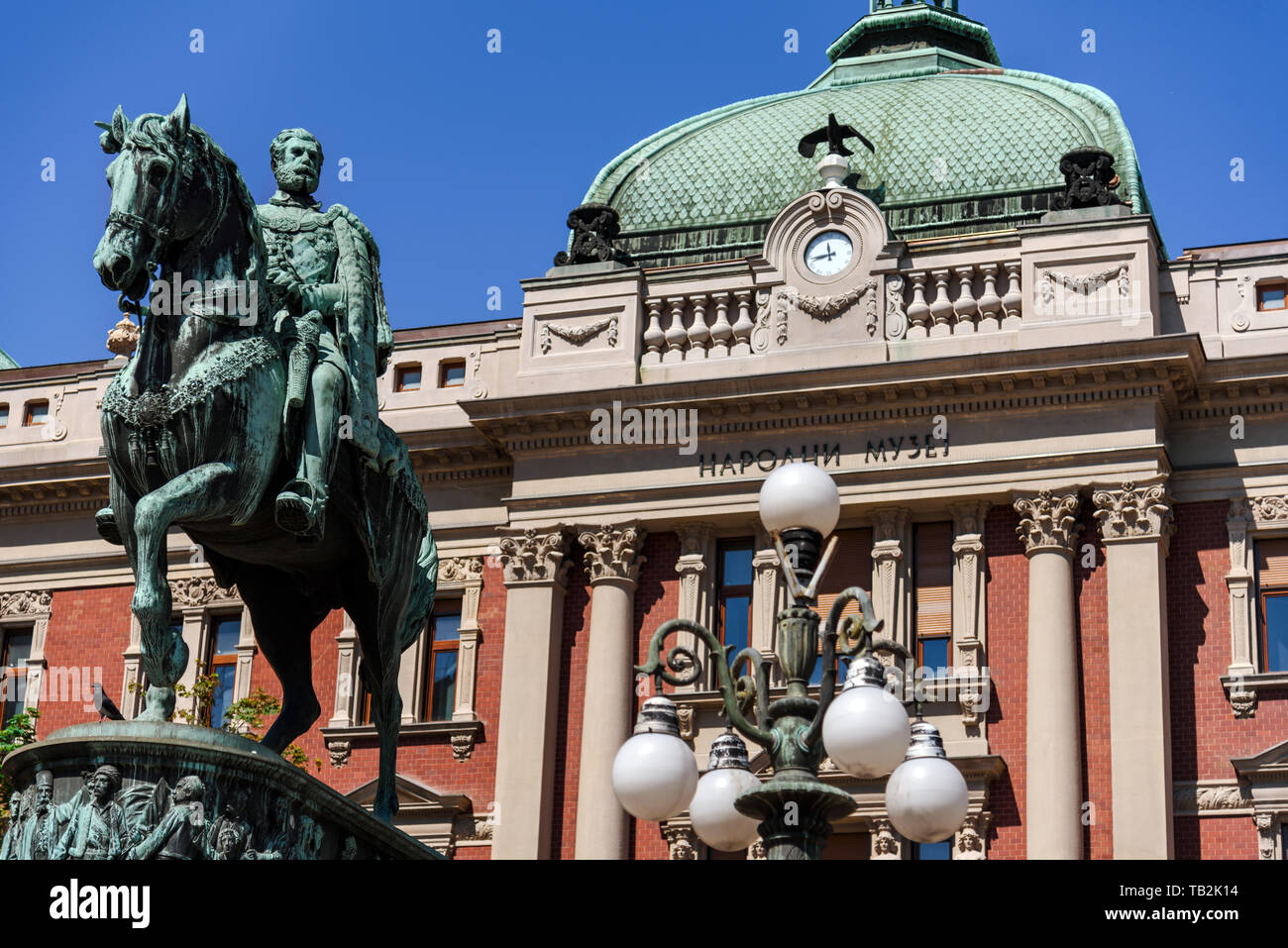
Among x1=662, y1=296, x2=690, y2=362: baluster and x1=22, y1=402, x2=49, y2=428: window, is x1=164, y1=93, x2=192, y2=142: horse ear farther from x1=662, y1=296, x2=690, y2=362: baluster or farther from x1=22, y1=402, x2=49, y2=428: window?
x1=22, y1=402, x2=49, y2=428: window

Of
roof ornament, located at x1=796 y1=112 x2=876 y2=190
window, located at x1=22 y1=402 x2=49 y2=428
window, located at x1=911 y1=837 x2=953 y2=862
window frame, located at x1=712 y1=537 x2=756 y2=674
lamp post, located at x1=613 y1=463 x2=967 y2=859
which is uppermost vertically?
roof ornament, located at x1=796 y1=112 x2=876 y2=190

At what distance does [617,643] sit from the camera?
30250 mm

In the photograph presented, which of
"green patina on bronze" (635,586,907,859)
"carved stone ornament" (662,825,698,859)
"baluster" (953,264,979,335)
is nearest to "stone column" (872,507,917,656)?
"baluster" (953,264,979,335)

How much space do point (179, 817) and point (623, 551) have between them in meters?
21.3

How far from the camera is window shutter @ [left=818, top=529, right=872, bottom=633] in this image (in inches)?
1169

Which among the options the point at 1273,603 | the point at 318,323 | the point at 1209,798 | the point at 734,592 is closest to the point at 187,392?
the point at 318,323

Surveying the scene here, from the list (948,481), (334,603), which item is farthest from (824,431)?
(334,603)

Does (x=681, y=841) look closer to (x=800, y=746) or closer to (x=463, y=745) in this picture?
(x=463, y=745)

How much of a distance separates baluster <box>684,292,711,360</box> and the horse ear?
2101cm

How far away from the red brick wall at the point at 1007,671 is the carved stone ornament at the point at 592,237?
6821 mm

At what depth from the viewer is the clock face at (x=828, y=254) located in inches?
1227

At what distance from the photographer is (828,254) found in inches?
1231

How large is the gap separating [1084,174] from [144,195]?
21911 millimetres

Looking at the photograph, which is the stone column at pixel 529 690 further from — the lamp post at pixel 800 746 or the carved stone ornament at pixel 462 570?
the lamp post at pixel 800 746
